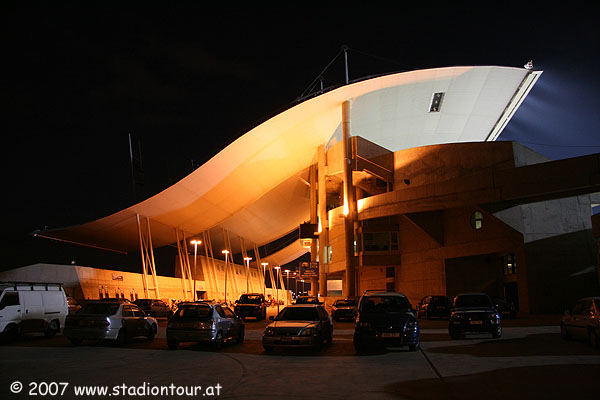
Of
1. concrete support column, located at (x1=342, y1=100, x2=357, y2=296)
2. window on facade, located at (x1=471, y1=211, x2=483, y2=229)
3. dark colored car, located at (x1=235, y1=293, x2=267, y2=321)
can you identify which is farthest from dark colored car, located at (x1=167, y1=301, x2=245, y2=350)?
concrete support column, located at (x1=342, y1=100, x2=357, y2=296)

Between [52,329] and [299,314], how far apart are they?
9837mm

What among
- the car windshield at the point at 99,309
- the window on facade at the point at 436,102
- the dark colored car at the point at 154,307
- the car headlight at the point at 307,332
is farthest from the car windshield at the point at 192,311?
the window on facade at the point at 436,102

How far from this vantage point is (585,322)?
43.7 ft

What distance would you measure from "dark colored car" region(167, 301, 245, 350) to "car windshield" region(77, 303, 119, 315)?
225 centimetres

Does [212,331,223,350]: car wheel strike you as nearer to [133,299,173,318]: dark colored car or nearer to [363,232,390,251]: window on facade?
[133,299,173,318]: dark colored car

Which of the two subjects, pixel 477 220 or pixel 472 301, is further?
pixel 477 220

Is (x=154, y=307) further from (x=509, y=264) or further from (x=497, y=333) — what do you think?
(x=497, y=333)

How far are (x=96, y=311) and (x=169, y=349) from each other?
3.21m

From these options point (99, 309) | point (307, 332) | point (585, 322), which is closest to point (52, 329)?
point (99, 309)

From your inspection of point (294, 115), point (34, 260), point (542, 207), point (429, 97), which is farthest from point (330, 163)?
point (34, 260)

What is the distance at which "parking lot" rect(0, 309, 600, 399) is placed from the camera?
7.66 meters

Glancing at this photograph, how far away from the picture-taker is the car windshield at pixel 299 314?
1475 cm

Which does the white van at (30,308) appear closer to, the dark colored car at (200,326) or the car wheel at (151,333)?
the car wheel at (151,333)

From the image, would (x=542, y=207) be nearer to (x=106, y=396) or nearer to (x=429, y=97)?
(x=429, y=97)
